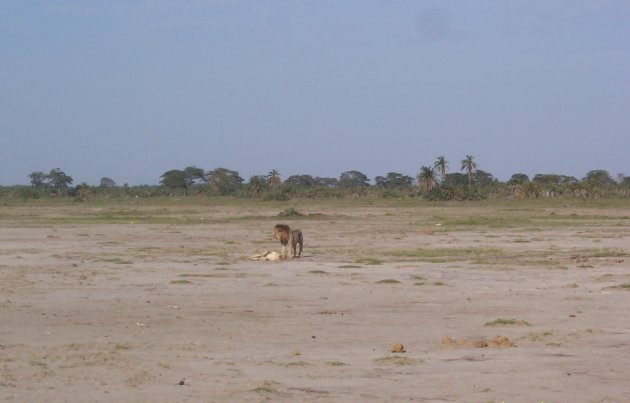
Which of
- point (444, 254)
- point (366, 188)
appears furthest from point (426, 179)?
point (444, 254)

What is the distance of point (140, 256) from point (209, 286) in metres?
7.64

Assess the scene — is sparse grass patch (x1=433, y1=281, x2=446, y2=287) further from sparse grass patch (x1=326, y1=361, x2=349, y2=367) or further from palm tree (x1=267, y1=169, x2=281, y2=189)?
palm tree (x1=267, y1=169, x2=281, y2=189)

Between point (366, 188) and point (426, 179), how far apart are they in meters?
8.66

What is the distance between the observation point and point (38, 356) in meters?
9.71

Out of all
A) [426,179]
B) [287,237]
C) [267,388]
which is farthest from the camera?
[426,179]

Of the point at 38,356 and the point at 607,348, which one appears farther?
the point at 607,348

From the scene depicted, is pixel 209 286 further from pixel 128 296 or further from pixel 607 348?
pixel 607 348

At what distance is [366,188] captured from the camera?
105 m

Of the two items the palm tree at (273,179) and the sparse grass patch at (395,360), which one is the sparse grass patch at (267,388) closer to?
the sparse grass patch at (395,360)

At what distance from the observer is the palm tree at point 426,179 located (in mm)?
98375

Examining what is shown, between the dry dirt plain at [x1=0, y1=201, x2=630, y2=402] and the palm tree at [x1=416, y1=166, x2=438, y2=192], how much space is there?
72.9 metres

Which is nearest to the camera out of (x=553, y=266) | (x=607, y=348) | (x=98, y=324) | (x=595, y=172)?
(x=607, y=348)

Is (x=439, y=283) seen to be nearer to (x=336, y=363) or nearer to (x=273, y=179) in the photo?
(x=336, y=363)

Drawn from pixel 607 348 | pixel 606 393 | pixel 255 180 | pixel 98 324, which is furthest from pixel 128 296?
pixel 255 180
